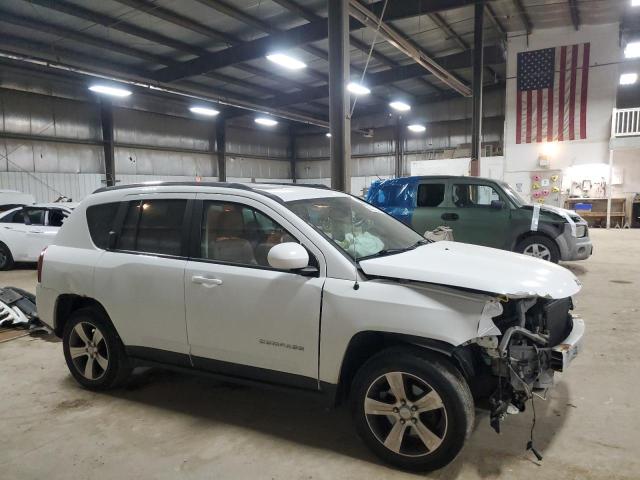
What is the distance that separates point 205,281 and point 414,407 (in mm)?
1469

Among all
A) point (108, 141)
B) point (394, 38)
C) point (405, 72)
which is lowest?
point (108, 141)

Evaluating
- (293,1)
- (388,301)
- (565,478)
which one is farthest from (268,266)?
(293,1)

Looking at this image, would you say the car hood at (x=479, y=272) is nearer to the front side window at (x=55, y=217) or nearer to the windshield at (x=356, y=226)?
the windshield at (x=356, y=226)

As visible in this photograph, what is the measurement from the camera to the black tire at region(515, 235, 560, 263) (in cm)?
726

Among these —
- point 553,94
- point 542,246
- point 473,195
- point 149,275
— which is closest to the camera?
point 149,275

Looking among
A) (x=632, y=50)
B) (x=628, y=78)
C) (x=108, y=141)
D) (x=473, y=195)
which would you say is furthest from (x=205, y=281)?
(x=628, y=78)

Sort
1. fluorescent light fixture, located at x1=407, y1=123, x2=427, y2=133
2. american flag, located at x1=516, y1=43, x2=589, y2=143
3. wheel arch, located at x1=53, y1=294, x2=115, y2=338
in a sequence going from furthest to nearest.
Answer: fluorescent light fixture, located at x1=407, y1=123, x2=427, y2=133, american flag, located at x1=516, y1=43, x2=589, y2=143, wheel arch, located at x1=53, y1=294, x2=115, y2=338

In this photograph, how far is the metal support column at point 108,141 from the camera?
59.4 feet

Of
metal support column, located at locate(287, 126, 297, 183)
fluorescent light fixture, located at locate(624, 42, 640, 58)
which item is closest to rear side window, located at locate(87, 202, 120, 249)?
fluorescent light fixture, located at locate(624, 42, 640, 58)

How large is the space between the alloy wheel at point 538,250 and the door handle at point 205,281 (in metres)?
6.05

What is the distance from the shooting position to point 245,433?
2.86 metres

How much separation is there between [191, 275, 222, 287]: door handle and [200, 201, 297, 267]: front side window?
0.15 m

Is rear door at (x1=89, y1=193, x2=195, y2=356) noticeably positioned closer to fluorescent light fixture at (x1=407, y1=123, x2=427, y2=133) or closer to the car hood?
the car hood

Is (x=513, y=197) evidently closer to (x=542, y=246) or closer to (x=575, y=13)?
(x=542, y=246)
